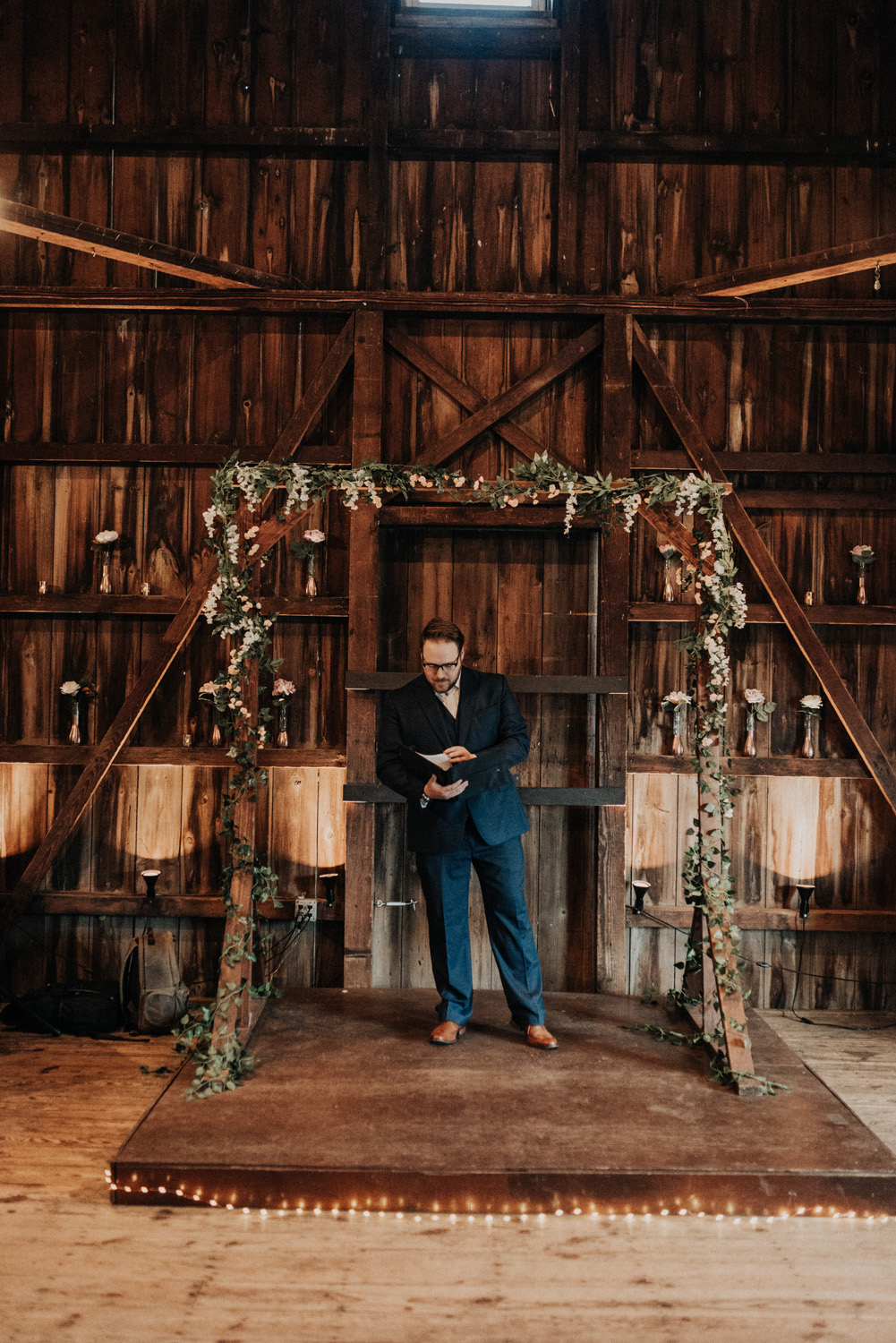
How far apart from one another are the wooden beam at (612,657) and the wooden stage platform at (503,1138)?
0.97 meters

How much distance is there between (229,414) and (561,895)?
3485 millimetres

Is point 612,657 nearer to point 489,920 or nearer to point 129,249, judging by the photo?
point 489,920

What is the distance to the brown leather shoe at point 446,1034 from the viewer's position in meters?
4.36

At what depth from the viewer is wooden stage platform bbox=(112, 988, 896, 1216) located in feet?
10.9

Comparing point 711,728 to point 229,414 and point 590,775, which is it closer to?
point 590,775

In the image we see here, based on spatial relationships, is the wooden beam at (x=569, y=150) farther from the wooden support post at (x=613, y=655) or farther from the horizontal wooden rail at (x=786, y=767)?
the horizontal wooden rail at (x=786, y=767)

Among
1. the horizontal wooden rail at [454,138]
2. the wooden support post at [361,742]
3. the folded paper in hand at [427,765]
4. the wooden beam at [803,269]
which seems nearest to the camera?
the folded paper in hand at [427,765]

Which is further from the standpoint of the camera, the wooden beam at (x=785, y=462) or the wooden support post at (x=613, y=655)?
the wooden beam at (x=785, y=462)

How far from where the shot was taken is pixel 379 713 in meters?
5.43

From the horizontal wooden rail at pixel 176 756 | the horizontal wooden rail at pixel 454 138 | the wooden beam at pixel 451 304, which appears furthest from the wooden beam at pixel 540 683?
the horizontal wooden rail at pixel 454 138

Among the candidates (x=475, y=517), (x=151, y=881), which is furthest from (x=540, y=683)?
(x=151, y=881)

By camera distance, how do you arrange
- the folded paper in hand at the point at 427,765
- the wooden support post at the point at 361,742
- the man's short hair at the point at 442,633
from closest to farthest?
the folded paper in hand at the point at 427,765 < the man's short hair at the point at 442,633 < the wooden support post at the point at 361,742

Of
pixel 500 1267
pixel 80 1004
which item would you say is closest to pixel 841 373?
pixel 500 1267

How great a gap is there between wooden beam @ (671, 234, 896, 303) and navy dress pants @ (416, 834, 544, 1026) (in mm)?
3243
